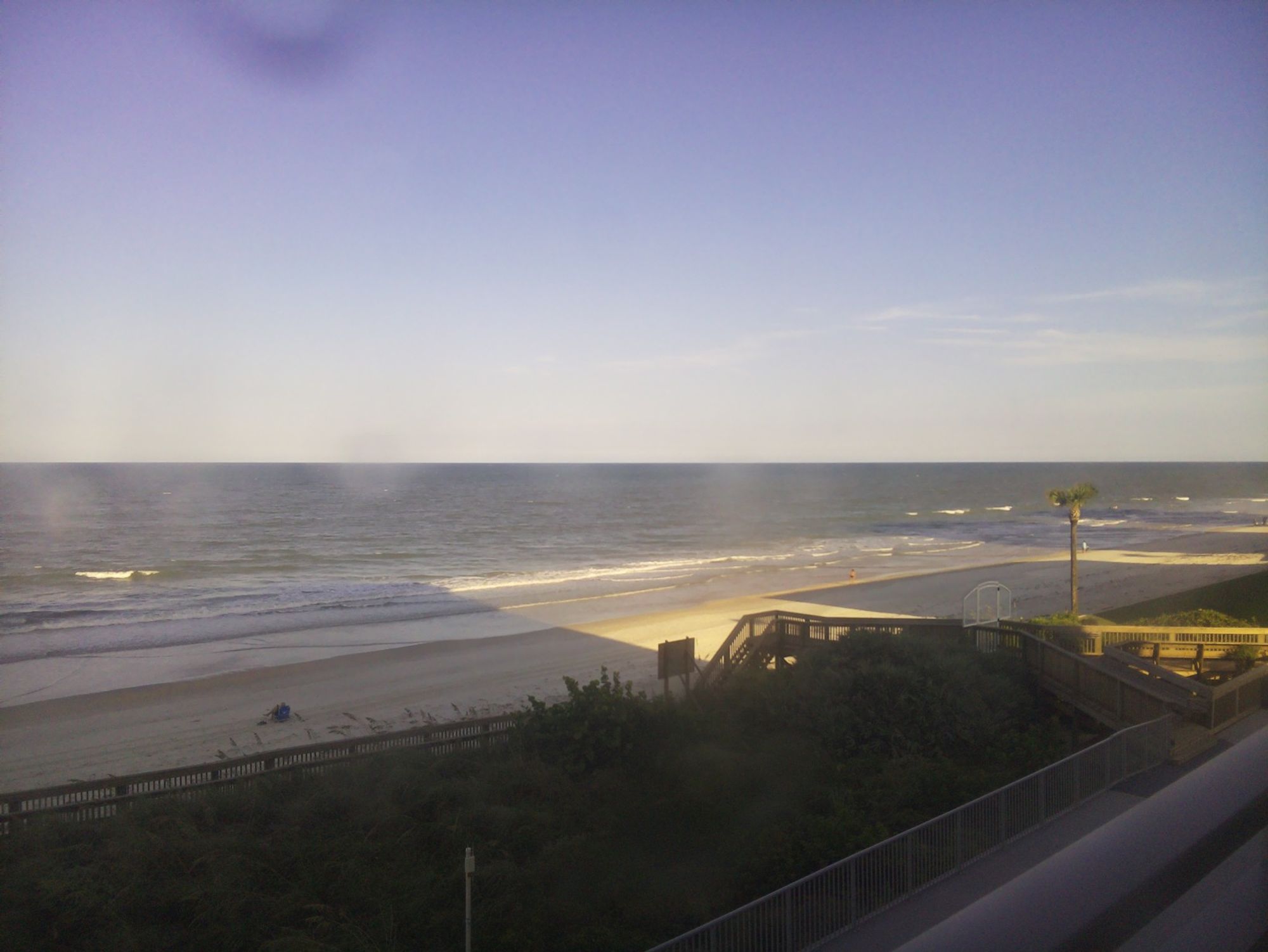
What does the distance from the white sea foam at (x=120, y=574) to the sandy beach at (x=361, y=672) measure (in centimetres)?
2086

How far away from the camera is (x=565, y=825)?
10.6 metres

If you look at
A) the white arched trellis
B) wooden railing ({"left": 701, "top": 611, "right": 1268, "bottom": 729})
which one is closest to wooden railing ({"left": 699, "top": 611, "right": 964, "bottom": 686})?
wooden railing ({"left": 701, "top": 611, "right": 1268, "bottom": 729})

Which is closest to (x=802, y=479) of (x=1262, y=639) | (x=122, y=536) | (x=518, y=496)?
(x=518, y=496)

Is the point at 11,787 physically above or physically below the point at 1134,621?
below

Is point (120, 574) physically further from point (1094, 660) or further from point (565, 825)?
point (1094, 660)

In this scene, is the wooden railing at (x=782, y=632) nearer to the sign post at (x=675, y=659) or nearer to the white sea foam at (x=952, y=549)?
the sign post at (x=675, y=659)

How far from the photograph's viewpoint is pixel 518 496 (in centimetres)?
12581

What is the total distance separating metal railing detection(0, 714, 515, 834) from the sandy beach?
18.2ft

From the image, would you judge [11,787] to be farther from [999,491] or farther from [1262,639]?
[999,491]

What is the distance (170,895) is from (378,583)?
37.1m

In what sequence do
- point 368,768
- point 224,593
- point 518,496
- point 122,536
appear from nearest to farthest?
point 368,768 → point 224,593 → point 122,536 → point 518,496

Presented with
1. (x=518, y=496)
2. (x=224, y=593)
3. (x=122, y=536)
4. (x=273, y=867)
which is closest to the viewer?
(x=273, y=867)

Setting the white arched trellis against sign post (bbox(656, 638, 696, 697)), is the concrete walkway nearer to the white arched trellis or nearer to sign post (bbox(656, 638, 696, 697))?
sign post (bbox(656, 638, 696, 697))

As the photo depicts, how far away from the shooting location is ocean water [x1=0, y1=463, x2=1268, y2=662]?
120 ft
